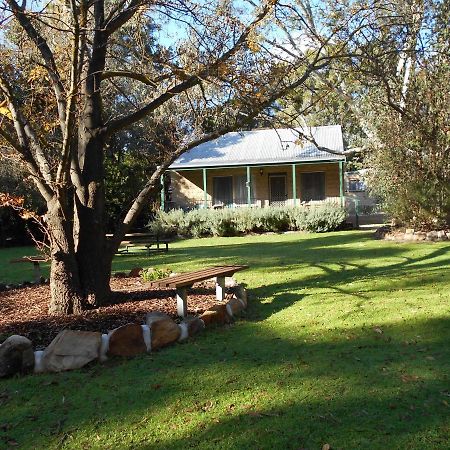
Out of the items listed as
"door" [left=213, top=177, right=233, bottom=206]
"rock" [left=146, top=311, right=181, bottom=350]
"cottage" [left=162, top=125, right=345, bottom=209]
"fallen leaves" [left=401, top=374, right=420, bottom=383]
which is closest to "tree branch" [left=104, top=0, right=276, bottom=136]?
"rock" [left=146, top=311, right=181, bottom=350]

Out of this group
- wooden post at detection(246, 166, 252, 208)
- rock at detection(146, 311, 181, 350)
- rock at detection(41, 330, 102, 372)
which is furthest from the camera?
wooden post at detection(246, 166, 252, 208)

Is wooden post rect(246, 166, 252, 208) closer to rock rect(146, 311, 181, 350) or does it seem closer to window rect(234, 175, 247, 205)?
window rect(234, 175, 247, 205)

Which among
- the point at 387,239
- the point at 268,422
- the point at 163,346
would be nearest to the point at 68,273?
the point at 163,346

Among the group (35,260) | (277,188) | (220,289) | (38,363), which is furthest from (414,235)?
(277,188)

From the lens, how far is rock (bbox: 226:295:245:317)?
20.4ft

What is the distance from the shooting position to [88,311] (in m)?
6.18

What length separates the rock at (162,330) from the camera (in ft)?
16.8

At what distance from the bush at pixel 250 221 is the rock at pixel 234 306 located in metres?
14.7

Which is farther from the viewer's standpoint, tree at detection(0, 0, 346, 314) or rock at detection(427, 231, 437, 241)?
rock at detection(427, 231, 437, 241)

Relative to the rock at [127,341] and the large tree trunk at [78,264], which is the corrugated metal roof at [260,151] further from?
the rock at [127,341]

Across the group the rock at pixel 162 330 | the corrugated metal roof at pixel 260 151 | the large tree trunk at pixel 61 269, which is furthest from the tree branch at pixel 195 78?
the corrugated metal roof at pixel 260 151

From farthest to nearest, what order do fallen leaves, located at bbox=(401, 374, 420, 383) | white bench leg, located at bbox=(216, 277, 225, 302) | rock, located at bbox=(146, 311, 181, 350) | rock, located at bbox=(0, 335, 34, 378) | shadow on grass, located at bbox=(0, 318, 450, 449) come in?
white bench leg, located at bbox=(216, 277, 225, 302), rock, located at bbox=(146, 311, 181, 350), rock, located at bbox=(0, 335, 34, 378), fallen leaves, located at bbox=(401, 374, 420, 383), shadow on grass, located at bbox=(0, 318, 450, 449)

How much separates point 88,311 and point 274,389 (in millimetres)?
3026

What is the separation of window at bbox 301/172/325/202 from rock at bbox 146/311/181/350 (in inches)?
844
